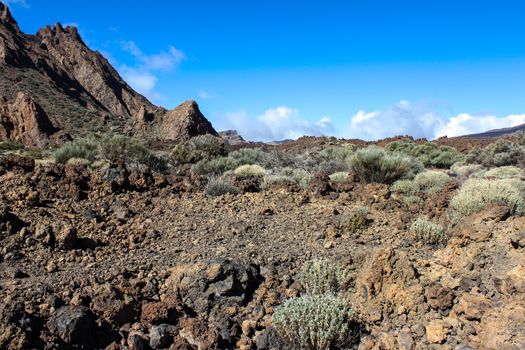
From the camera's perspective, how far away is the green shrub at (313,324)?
4.26m

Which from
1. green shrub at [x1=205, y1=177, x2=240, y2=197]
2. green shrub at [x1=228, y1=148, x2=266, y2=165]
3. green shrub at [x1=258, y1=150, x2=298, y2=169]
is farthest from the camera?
green shrub at [x1=258, y1=150, x2=298, y2=169]

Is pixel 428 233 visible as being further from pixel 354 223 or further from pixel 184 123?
pixel 184 123

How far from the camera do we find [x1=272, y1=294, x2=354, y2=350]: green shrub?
14.0 feet

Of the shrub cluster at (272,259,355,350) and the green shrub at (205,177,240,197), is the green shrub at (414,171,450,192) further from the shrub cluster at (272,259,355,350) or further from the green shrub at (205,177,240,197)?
the shrub cluster at (272,259,355,350)

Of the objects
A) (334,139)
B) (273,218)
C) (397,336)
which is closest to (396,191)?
(273,218)

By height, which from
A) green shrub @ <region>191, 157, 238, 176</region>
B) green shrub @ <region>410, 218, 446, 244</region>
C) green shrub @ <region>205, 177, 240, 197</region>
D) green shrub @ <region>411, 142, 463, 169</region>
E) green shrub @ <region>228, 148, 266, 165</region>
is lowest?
green shrub @ <region>410, 218, 446, 244</region>

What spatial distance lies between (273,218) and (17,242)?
3.82m

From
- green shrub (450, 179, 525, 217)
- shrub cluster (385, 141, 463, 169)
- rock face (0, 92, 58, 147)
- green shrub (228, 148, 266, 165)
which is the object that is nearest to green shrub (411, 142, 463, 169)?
shrub cluster (385, 141, 463, 169)

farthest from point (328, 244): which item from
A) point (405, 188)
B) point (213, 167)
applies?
point (213, 167)

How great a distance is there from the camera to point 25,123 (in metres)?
32.7

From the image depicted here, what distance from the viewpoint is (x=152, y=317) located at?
4.47m

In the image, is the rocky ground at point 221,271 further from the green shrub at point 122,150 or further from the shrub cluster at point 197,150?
the shrub cluster at point 197,150

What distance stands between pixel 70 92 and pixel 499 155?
5419 centimetres

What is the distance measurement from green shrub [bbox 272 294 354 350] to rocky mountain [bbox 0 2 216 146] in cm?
2988
